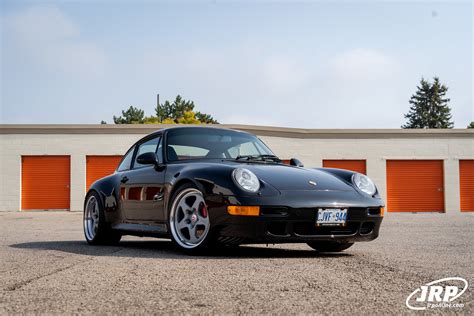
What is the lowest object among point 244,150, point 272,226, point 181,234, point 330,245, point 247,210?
point 330,245

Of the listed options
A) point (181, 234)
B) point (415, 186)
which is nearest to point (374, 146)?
point (415, 186)

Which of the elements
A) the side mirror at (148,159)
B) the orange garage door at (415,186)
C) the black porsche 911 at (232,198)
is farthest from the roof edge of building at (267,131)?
the side mirror at (148,159)

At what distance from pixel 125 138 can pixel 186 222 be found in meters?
22.1

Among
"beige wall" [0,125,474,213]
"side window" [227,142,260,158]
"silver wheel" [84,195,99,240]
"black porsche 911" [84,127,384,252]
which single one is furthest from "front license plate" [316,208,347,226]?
"beige wall" [0,125,474,213]

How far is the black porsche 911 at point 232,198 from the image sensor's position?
596 cm

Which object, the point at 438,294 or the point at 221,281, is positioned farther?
the point at 221,281

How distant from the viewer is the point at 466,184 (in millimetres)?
29234

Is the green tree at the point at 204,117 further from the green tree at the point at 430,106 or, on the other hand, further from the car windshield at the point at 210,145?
the car windshield at the point at 210,145

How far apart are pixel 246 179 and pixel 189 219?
2.57 feet

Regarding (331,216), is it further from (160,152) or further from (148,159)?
(160,152)

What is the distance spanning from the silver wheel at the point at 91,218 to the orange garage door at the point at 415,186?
71.6 ft

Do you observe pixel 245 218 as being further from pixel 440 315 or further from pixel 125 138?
pixel 125 138

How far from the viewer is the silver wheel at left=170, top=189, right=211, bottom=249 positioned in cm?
630

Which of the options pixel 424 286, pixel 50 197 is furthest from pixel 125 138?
pixel 424 286
